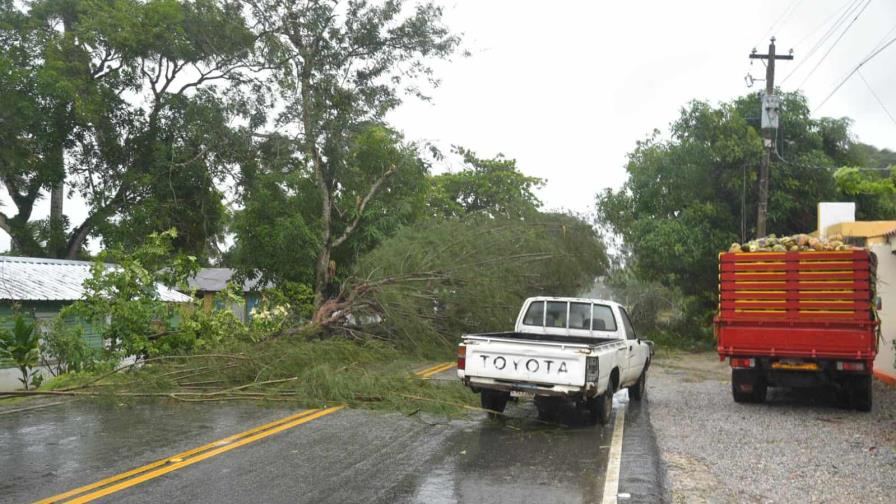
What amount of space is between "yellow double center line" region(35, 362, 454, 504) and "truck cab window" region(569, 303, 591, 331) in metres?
4.01

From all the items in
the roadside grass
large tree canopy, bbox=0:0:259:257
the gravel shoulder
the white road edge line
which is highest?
large tree canopy, bbox=0:0:259:257

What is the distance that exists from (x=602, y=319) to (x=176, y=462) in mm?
6749

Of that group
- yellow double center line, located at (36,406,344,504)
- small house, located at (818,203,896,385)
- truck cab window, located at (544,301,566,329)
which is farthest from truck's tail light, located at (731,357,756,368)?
yellow double center line, located at (36,406,344,504)

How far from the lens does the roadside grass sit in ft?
34.2

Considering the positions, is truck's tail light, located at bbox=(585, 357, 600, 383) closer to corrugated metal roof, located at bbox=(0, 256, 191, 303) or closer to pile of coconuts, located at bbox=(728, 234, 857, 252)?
pile of coconuts, located at bbox=(728, 234, 857, 252)

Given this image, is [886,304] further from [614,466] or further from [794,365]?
[614,466]

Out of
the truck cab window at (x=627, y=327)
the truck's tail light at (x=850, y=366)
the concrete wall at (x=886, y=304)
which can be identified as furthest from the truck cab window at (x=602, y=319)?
the concrete wall at (x=886, y=304)

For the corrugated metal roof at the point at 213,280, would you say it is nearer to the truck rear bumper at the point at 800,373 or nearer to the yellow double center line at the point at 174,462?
the yellow double center line at the point at 174,462

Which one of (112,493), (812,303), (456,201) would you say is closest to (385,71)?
(812,303)

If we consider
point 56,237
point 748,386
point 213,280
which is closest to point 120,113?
point 56,237

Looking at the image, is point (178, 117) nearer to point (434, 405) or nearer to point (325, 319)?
point (325, 319)

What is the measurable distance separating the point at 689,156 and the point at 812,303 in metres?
14.7

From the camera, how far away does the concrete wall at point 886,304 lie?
15578 mm

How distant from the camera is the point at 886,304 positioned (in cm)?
1589
